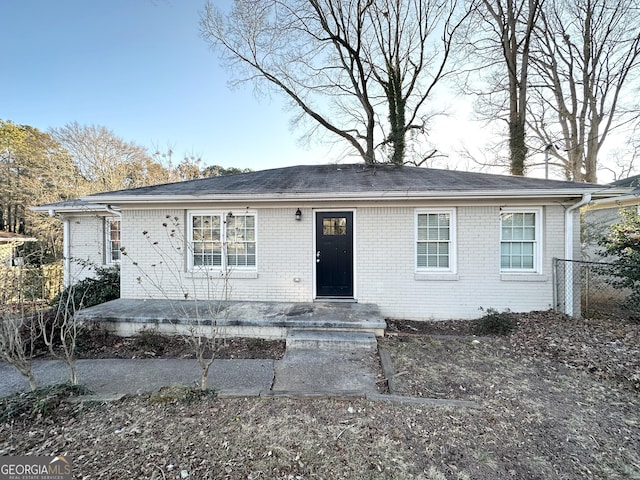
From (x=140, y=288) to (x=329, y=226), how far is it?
186 inches

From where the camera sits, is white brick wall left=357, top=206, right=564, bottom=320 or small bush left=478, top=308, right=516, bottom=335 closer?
small bush left=478, top=308, right=516, bottom=335

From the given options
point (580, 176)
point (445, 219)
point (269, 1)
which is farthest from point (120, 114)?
point (580, 176)

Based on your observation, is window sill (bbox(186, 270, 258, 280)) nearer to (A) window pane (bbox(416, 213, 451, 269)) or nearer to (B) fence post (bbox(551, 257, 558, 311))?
(A) window pane (bbox(416, 213, 451, 269))

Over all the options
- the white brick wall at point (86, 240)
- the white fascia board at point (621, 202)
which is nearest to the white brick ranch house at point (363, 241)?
the white brick wall at point (86, 240)

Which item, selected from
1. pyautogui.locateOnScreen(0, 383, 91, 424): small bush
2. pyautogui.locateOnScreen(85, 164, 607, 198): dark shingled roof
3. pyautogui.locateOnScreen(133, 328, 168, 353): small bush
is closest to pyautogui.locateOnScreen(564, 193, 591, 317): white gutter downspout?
pyautogui.locateOnScreen(85, 164, 607, 198): dark shingled roof

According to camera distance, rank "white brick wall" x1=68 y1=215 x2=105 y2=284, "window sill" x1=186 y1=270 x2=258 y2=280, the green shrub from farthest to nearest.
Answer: "white brick wall" x1=68 y1=215 x2=105 y2=284 → the green shrub → "window sill" x1=186 y1=270 x2=258 y2=280

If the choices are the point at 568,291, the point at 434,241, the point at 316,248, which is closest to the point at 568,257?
the point at 568,291

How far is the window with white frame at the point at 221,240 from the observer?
6.43 meters

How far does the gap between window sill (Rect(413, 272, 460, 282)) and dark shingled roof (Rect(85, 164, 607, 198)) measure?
5.97ft

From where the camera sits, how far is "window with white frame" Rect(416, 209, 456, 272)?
6039mm

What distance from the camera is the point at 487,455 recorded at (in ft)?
7.24

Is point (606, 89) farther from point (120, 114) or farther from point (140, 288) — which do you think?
point (120, 114)

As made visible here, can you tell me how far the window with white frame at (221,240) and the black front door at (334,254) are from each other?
1.58 m

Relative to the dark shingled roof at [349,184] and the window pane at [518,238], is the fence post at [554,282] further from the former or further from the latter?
the dark shingled roof at [349,184]
